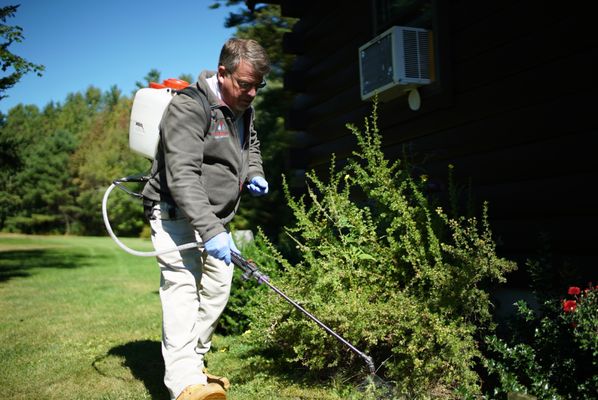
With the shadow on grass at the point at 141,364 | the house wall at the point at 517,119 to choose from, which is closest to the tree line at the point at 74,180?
the shadow on grass at the point at 141,364

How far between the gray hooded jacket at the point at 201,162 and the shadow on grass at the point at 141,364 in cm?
123

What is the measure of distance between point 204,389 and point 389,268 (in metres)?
1.29

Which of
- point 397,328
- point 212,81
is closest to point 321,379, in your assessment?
point 397,328

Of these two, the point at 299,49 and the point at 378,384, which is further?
the point at 299,49

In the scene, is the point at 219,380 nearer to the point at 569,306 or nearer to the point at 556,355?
the point at 556,355

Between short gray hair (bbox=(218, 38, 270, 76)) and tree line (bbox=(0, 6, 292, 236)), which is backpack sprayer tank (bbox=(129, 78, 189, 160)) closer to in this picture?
short gray hair (bbox=(218, 38, 270, 76))

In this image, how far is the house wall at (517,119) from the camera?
3.41 metres

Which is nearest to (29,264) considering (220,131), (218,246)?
(220,131)

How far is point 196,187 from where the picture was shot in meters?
2.80

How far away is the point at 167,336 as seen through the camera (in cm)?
295

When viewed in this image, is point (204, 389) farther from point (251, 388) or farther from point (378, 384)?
point (378, 384)

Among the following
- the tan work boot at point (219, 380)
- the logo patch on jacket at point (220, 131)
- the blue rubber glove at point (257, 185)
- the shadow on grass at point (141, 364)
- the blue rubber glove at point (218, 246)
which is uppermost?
the logo patch on jacket at point (220, 131)

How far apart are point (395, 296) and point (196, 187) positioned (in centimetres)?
126

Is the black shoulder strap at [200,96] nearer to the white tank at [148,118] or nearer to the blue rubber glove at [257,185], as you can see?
the white tank at [148,118]
